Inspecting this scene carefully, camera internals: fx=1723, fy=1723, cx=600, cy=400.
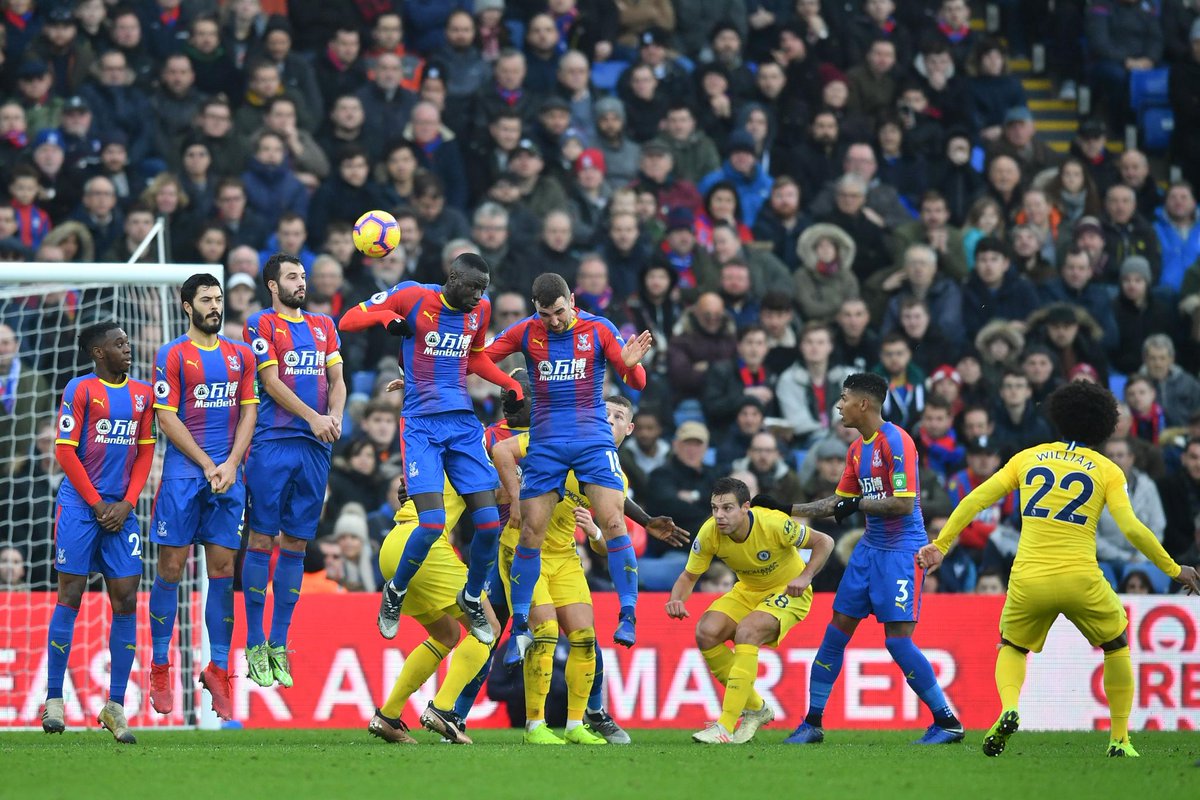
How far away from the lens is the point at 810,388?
→ 56.8ft

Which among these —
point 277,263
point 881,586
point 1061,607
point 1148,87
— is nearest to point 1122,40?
point 1148,87

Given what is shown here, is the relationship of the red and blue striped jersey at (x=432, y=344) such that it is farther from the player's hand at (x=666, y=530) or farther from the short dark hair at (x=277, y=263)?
the player's hand at (x=666, y=530)

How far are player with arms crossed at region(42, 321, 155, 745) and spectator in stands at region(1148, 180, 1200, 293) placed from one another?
1231 centimetres

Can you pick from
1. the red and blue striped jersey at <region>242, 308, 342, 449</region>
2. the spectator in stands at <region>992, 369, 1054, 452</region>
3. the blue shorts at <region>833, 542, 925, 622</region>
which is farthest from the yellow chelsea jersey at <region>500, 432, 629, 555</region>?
the spectator in stands at <region>992, 369, 1054, 452</region>

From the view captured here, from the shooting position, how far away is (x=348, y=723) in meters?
14.9

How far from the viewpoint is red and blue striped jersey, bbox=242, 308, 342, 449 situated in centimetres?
1214

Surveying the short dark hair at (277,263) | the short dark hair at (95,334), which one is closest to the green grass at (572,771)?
the short dark hair at (95,334)

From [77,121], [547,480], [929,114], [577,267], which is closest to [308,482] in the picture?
[547,480]

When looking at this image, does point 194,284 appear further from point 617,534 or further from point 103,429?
point 617,534

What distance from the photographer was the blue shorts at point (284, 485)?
39.9ft

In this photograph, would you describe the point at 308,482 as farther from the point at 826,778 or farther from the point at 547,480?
the point at 826,778

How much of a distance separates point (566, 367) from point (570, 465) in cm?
69

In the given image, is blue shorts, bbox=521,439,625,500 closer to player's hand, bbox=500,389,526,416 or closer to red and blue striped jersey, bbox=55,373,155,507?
player's hand, bbox=500,389,526,416

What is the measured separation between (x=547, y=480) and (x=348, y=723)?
4072 mm
